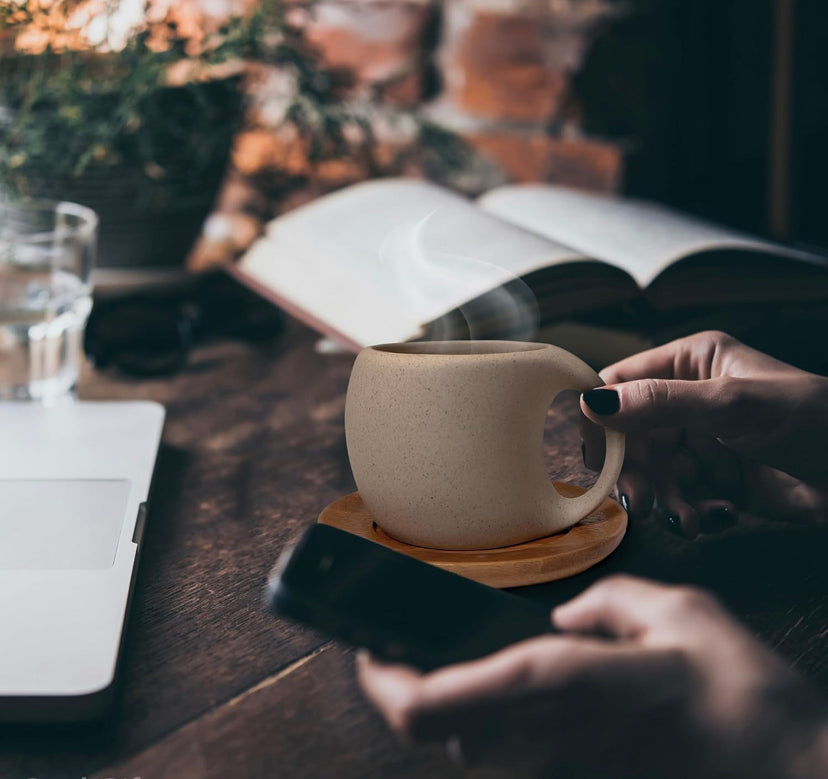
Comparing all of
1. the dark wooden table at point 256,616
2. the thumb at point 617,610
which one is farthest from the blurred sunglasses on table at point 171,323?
the thumb at point 617,610

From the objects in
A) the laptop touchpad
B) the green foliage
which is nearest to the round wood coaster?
the laptop touchpad

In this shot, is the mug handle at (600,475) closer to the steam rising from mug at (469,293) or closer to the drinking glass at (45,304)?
Result: the steam rising from mug at (469,293)

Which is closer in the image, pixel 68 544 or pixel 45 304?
pixel 68 544

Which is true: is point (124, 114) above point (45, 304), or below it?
above

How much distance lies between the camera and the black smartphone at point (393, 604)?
29 centimetres

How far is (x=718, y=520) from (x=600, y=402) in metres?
0.10

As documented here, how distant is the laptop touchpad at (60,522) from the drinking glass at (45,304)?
0.22 metres

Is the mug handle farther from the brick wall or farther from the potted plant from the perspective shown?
the brick wall

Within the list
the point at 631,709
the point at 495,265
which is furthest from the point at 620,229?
the point at 631,709

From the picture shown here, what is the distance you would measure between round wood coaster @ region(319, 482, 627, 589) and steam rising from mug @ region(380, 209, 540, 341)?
0.21m

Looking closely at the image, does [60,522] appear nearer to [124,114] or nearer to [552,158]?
[124,114]

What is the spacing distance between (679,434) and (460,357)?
164 millimetres

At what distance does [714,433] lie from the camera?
0.45 metres

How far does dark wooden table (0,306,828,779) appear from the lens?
12.0 inches
